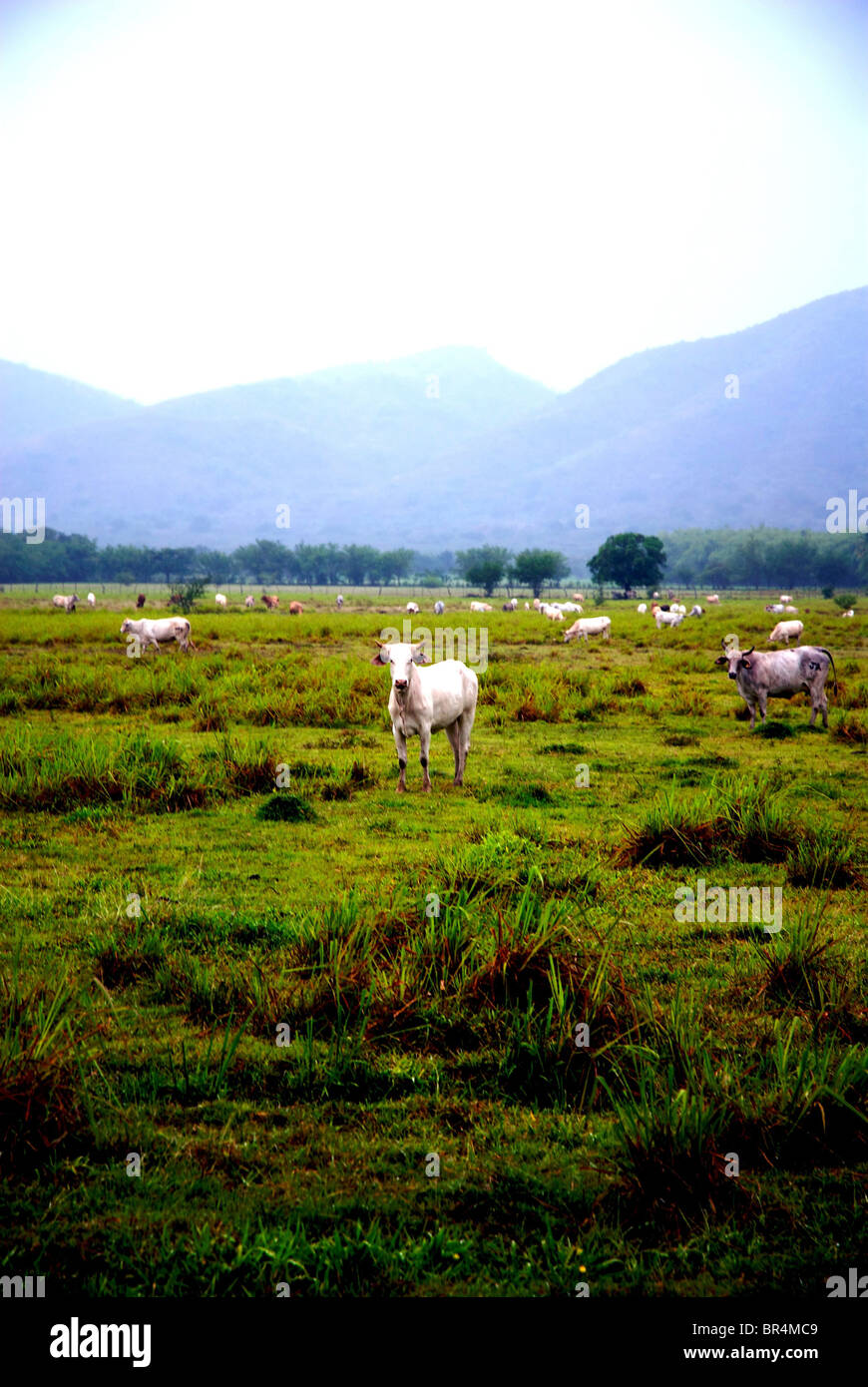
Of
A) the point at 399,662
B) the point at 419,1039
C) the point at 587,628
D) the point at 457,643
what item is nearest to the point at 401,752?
Result: the point at 399,662

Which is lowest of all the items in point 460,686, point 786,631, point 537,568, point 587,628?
point 460,686

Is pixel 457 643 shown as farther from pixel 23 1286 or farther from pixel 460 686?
pixel 23 1286

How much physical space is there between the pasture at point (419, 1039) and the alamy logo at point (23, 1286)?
6cm

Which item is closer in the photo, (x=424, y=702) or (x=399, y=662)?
(x=399, y=662)

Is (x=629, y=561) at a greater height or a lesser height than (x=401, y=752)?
greater

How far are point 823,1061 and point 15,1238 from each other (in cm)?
359

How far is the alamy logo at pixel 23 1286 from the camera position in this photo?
354cm

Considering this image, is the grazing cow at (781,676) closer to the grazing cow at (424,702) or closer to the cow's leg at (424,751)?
the grazing cow at (424,702)

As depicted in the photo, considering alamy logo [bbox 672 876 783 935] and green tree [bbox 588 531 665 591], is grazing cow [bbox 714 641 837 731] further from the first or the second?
green tree [bbox 588 531 665 591]
